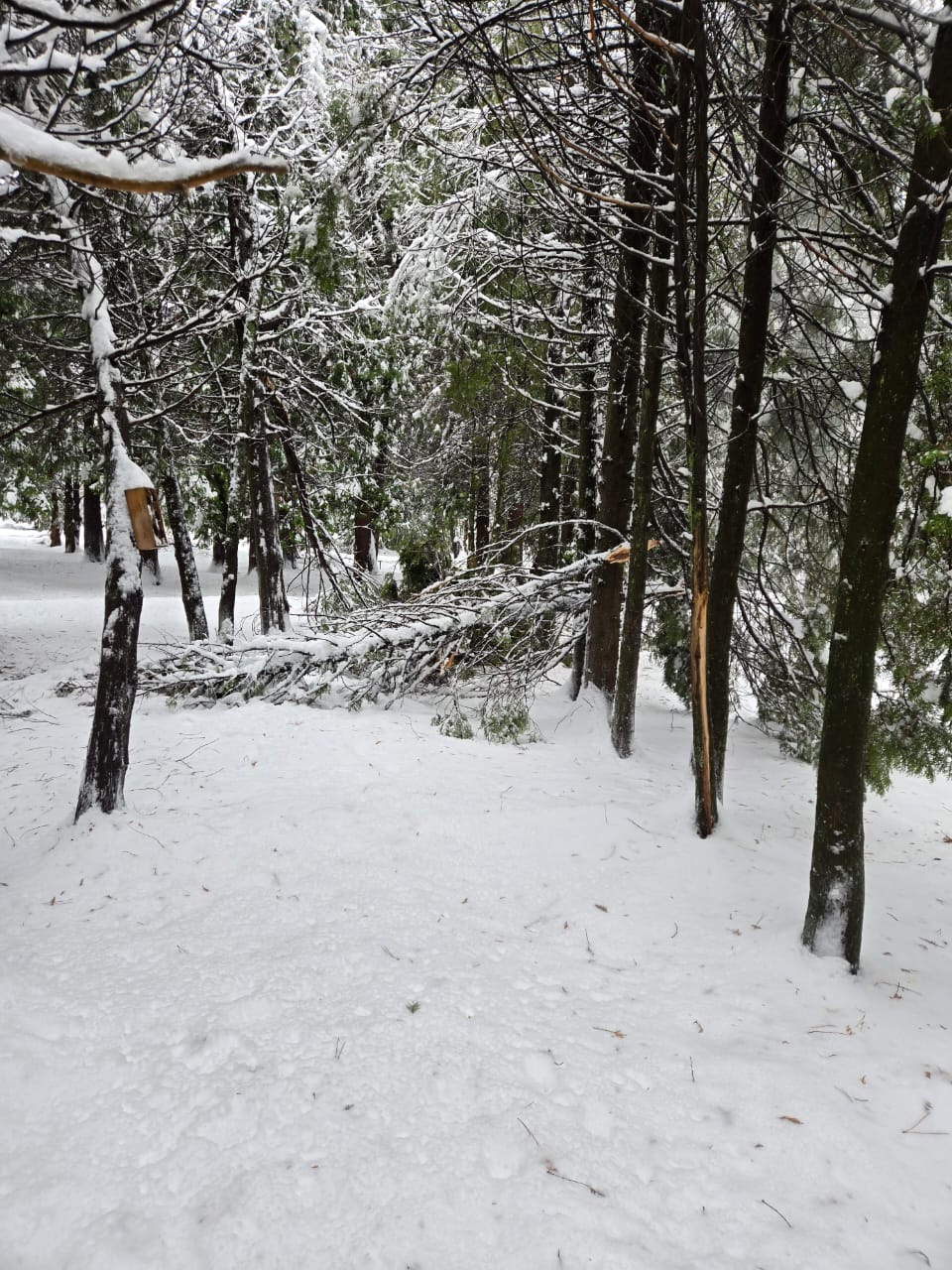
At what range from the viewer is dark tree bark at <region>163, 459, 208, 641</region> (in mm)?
12383

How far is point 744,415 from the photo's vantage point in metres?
5.03

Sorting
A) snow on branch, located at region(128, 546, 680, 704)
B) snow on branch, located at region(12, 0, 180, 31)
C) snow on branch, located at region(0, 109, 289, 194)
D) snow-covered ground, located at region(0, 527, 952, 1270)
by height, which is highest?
snow on branch, located at region(12, 0, 180, 31)

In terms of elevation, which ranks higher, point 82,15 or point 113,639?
point 82,15

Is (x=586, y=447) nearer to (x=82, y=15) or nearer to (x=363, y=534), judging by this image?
(x=82, y=15)

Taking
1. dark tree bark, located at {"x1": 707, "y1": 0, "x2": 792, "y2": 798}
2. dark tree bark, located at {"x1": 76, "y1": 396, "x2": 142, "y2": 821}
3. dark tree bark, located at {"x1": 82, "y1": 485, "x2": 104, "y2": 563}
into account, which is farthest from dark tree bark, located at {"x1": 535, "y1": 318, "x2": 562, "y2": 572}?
dark tree bark, located at {"x1": 82, "y1": 485, "x2": 104, "y2": 563}

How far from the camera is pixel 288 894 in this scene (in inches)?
163

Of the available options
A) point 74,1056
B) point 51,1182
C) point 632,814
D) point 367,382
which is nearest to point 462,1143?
point 51,1182

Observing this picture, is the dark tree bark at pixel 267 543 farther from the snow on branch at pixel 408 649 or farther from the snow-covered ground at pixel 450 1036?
the snow-covered ground at pixel 450 1036

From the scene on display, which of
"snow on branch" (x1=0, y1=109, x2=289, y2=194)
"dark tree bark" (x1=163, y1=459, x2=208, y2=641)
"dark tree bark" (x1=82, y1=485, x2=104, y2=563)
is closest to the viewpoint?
"snow on branch" (x1=0, y1=109, x2=289, y2=194)

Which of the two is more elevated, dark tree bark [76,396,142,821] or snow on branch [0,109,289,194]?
snow on branch [0,109,289,194]

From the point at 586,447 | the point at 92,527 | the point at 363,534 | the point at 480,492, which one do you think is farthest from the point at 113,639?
the point at 92,527

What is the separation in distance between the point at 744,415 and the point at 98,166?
14.8 ft

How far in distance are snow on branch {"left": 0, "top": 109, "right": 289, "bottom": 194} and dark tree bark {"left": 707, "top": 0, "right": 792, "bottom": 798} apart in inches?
156

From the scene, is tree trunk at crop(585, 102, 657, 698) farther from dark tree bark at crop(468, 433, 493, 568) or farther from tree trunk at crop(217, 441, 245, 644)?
tree trunk at crop(217, 441, 245, 644)
